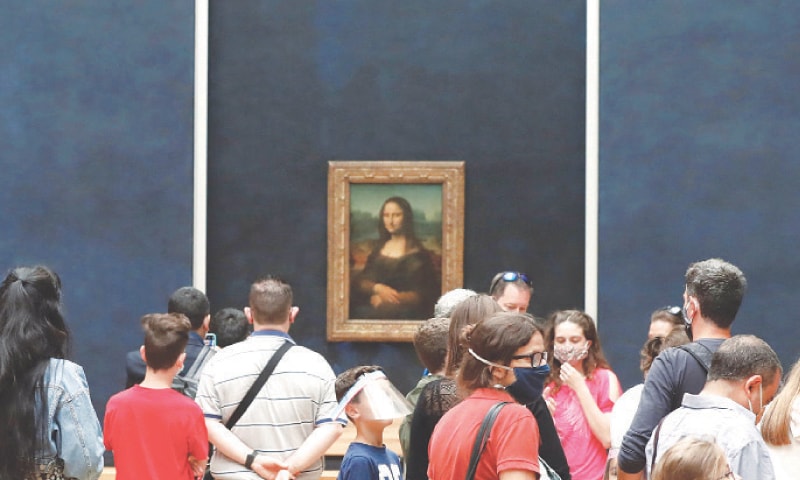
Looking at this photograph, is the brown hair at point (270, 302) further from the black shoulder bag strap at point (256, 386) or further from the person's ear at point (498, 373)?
the person's ear at point (498, 373)

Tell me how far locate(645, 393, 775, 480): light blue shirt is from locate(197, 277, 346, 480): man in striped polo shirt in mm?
1921

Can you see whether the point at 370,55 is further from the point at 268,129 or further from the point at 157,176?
the point at 157,176

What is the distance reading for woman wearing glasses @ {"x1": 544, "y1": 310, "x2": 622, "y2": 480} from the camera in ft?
21.9

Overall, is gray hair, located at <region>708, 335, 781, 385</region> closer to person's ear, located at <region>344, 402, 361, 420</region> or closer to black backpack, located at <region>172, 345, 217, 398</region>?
person's ear, located at <region>344, 402, 361, 420</region>

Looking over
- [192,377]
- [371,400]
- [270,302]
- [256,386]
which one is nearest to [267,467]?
[256,386]

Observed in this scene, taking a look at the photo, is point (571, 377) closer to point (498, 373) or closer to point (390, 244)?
point (498, 373)

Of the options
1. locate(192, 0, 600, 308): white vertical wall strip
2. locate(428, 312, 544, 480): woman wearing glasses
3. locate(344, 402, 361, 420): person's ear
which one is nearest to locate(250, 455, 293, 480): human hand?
locate(344, 402, 361, 420): person's ear

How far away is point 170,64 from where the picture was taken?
10625 mm

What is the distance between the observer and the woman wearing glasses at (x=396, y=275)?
10641mm

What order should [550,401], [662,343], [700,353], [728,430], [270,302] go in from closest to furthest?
[728,430], [700,353], [270,302], [662,343], [550,401]

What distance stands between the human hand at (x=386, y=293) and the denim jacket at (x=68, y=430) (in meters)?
6.06

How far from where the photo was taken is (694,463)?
11.6ft

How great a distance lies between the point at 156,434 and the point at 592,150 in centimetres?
581

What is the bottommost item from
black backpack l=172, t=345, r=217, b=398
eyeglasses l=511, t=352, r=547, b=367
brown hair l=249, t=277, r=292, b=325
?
black backpack l=172, t=345, r=217, b=398
